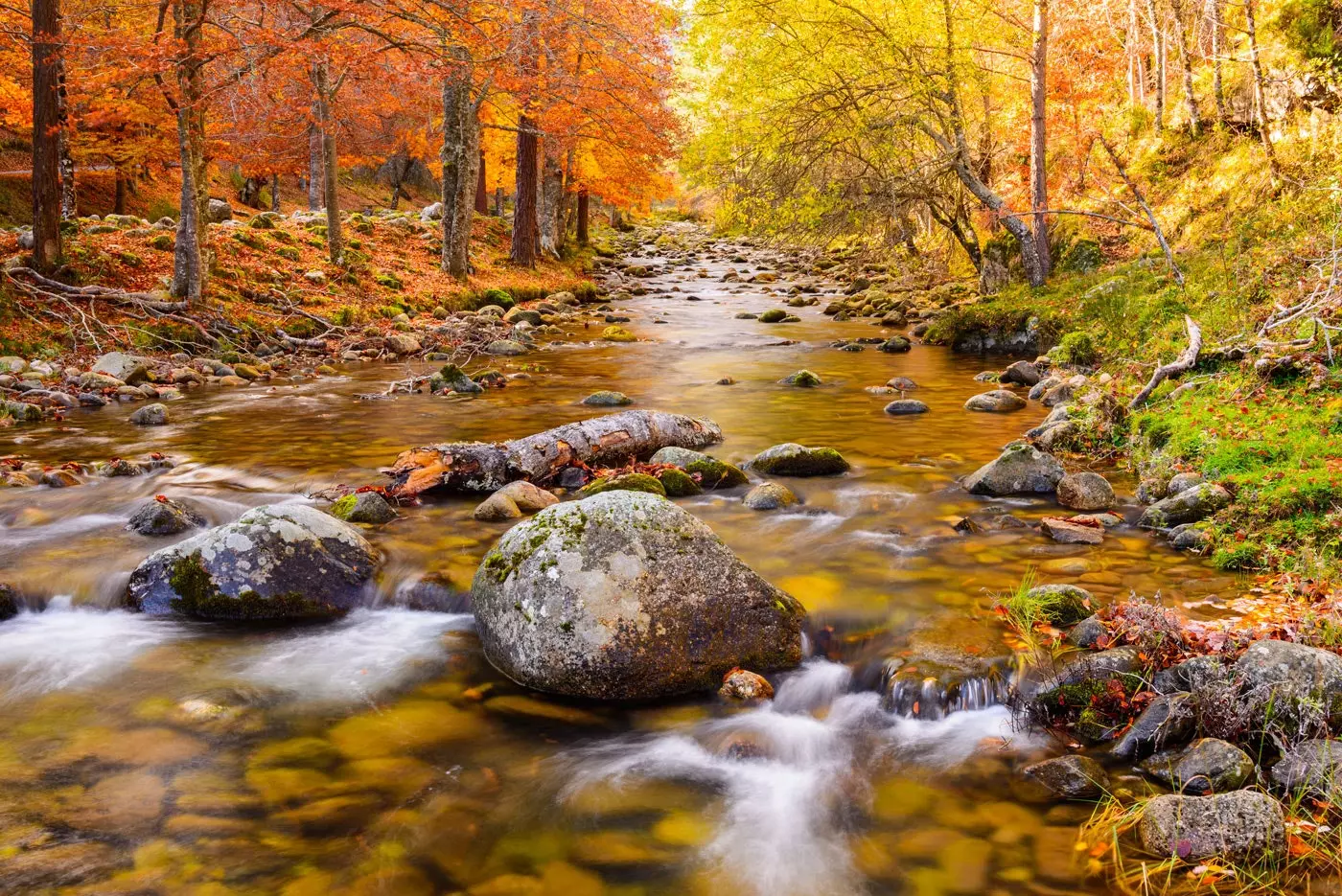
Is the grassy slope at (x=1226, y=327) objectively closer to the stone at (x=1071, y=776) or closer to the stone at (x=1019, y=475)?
the stone at (x=1019, y=475)

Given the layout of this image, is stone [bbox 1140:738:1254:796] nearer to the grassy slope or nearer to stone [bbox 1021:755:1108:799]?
stone [bbox 1021:755:1108:799]

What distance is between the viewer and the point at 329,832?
11.3ft

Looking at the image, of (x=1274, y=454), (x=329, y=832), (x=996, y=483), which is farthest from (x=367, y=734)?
(x=1274, y=454)

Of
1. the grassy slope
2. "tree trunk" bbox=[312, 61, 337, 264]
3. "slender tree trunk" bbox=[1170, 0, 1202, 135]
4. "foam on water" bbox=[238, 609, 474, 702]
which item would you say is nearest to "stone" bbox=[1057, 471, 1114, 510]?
the grassy slope

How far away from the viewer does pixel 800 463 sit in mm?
8289

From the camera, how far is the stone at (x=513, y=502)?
6.80 metres

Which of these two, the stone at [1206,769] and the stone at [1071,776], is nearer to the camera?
the stone at [1206,769]

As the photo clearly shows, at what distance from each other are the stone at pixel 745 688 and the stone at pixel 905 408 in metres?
7.13

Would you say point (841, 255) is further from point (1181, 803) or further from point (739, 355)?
point (1181, 803)

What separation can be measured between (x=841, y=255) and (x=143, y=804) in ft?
117

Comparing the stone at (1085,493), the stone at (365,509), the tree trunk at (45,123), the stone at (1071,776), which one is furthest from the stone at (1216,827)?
the tree trunk at (45,123)

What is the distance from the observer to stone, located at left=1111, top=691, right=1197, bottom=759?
375cm

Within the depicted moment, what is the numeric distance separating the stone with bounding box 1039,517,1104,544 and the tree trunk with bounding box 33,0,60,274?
47.1 feet

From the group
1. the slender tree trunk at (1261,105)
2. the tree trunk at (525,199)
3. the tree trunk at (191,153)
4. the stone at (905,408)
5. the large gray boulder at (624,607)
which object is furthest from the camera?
the tree trunk at (525,199)
